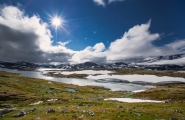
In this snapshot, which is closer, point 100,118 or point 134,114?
point 100,118

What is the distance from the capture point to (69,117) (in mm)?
25594

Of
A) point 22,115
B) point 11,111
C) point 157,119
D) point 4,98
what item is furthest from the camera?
point 4,98

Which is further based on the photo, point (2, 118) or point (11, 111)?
point (11, 111)

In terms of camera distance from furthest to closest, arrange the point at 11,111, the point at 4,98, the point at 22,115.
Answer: the point at 4,98 < the point at 11,111 < the point at 22,115

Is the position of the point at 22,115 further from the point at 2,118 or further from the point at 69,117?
the point at 69,117

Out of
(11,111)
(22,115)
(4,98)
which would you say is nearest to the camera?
(22,115)

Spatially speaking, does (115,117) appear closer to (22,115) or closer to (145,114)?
(145,114)

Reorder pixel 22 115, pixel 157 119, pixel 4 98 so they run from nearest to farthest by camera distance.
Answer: pixel 157 119
pixel 22 115
pixel 4 98

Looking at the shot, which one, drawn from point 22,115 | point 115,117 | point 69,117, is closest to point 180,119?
→ point 115,117

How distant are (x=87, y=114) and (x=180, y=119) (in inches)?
660

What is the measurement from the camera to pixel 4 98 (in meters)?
43.4

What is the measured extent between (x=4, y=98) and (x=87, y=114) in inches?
1226

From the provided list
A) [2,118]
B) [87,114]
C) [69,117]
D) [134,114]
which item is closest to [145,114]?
[134,114]

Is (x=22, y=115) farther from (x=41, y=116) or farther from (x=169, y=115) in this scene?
(x=169, y=115)
